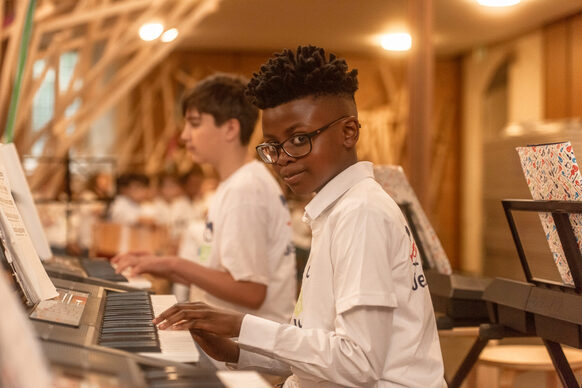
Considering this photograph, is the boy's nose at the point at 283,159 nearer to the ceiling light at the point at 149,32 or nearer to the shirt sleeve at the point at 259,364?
the shirt sleeve at the point at 259,364

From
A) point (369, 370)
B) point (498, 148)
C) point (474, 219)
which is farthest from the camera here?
point (474, 219)

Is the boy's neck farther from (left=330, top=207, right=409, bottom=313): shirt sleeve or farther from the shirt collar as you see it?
(left=330, top=207, right=409, bottom=313): shirt sleeve

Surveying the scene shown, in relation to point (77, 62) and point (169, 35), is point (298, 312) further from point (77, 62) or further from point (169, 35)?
point (169, 35)

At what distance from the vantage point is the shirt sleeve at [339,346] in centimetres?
140

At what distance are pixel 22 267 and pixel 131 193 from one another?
595 cm

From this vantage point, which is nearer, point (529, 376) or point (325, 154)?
point (325, 154)

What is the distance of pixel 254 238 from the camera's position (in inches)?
96.0

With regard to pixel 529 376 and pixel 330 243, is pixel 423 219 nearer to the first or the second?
pixel 529 376

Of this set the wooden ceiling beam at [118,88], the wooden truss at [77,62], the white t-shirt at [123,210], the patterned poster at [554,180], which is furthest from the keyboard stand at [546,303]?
the white t-shirt at [123,210]

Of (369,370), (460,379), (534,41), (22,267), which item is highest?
(534,41)

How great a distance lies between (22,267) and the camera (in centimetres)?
161

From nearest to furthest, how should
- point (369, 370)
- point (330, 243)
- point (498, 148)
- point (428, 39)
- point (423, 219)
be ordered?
point (369, 370) → point (330, 243) → point (423, 219) → point (428, 39) → point (498, 148)

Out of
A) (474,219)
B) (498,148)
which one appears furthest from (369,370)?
(474,219)

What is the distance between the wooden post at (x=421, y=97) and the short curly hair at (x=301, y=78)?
Result: 7.50 ft
